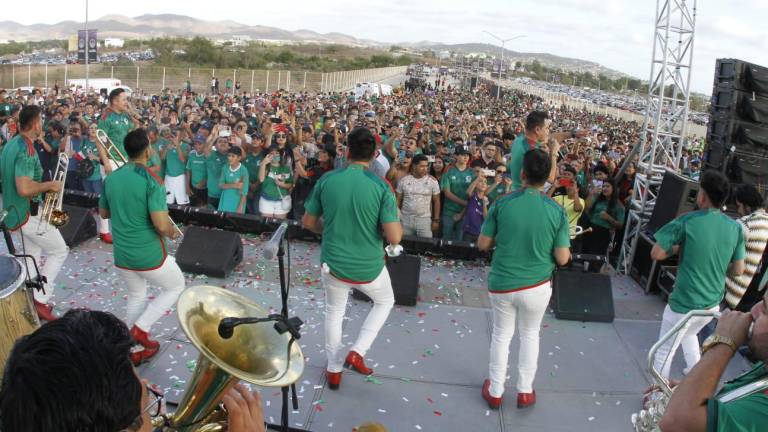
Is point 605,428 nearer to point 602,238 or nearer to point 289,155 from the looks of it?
point 602,238

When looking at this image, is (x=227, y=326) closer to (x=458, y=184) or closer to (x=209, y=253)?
(x=209, y=253)

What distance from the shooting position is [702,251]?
4340 millimetres

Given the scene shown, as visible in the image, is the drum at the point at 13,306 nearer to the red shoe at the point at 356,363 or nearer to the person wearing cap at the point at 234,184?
the red shoe at the point at 356,363

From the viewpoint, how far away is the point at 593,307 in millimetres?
6082

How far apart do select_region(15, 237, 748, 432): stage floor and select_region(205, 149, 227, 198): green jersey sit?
1.65 m

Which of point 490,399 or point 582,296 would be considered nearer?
point 490,399

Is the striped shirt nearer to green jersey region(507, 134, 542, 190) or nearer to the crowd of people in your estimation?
the crowd of people

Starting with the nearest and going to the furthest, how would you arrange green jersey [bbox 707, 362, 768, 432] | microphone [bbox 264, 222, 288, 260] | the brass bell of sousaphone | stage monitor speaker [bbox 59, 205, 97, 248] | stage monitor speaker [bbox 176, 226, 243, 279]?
green jersey [bbox 707, 362, 768, 432] < the brass bell of sousaphone < microphone [bbox 264, 222, 288, 260] < stage monitor speaker [bbox 176, 226, 243, 279] < stage monitor speaker [bbox 59, 205, 97, 248]

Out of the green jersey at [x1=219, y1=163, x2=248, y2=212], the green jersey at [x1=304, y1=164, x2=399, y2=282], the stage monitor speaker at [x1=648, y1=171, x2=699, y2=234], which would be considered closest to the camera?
the green jersey at [x1=304, y1=164, x2=399, y2=282]

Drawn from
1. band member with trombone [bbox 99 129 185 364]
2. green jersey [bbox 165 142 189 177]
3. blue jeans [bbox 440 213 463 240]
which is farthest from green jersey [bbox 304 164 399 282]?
green jersey [bbox 165 142 189 177]

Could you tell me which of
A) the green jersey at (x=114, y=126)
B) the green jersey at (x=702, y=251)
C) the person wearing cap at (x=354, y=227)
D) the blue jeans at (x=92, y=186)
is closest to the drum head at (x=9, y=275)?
the person wearing cap at (x=354, y=227)

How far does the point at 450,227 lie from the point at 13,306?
18.2ft

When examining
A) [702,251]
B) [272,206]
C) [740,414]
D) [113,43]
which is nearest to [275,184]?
[272,206]

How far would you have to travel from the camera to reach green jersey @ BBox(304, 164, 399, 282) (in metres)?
4.16
